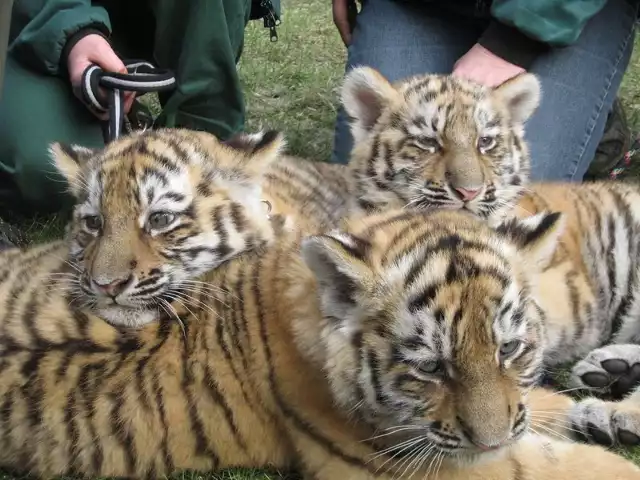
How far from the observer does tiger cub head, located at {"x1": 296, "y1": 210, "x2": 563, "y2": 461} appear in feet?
4.78

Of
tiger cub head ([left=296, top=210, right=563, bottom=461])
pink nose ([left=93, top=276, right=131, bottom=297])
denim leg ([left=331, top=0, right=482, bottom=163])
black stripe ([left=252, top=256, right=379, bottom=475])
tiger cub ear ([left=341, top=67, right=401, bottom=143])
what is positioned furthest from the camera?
denim leg ([left=331, top=0, right=482, bottom=163])

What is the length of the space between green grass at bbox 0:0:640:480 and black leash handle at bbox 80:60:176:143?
0.62m

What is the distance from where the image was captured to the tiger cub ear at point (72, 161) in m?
2.15

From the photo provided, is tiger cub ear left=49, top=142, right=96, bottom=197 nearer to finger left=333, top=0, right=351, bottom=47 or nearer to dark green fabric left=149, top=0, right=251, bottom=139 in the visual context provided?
dark green fabric left=149, top=0, right=251, bottom=139

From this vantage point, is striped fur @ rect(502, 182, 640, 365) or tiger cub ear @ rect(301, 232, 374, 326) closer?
tiger cub ear @ rect(301, 232, 374, 326)

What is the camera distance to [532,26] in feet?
9.07

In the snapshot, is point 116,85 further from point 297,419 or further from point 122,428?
point 297,419

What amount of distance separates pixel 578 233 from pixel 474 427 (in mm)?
1242

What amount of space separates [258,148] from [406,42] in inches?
48.2

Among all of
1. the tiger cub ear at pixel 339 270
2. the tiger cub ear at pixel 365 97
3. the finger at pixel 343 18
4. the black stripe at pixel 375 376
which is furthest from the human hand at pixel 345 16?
the black stripe at pixel 375 376

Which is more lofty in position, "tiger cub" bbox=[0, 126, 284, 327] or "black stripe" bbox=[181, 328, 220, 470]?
"tiger cub" bbox=[0, 126, 284, 327]

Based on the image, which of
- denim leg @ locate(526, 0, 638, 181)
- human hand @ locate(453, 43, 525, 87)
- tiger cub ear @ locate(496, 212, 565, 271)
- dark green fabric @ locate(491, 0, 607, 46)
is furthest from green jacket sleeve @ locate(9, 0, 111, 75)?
tiger cub ear @ locate(496, 212, 565, 271)

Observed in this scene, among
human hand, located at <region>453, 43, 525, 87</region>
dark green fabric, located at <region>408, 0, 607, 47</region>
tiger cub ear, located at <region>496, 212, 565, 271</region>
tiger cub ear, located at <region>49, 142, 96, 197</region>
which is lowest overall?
tiger cub ear, located at <region>49, 142, 96, 197</region>

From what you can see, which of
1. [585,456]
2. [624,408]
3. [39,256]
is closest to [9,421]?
[39,256]
